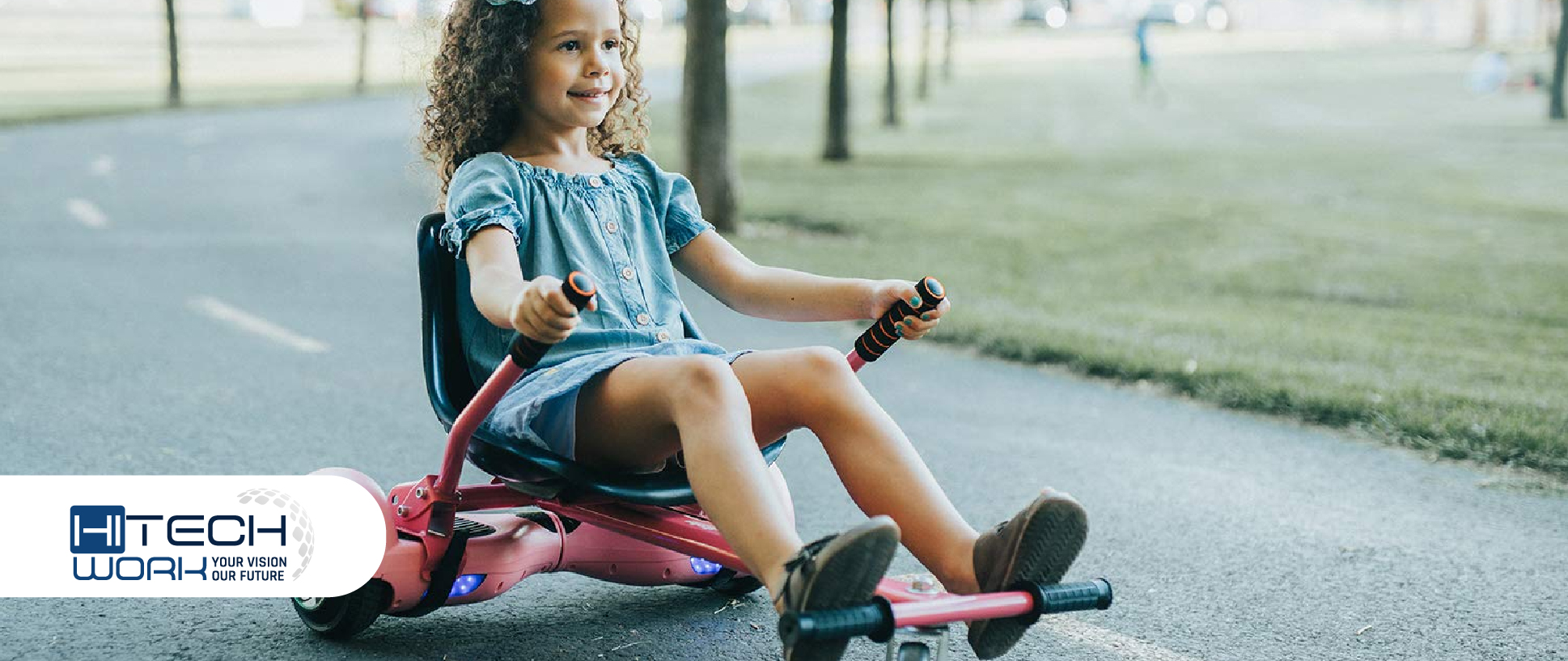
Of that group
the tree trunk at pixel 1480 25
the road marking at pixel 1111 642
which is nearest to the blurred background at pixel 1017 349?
the road marking at pixel 1111 642

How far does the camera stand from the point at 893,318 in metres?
3.12

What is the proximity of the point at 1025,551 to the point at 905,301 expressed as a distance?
629 millimetres

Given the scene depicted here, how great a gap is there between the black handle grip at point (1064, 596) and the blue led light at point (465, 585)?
1122 millimetres

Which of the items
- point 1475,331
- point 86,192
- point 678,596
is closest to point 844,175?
point 86,192

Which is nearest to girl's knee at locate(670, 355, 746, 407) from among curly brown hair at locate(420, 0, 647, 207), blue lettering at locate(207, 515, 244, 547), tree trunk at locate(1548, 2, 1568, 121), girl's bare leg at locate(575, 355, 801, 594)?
girl's bare leg at locate(575, 355, 801, 594)

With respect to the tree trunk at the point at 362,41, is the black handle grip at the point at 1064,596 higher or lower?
lower

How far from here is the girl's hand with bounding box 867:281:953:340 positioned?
309 centimetres

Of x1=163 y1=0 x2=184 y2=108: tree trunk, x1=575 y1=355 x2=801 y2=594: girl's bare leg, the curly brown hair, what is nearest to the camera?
x1=575 y1=355 x2=801 y2=594: girl's bare leg

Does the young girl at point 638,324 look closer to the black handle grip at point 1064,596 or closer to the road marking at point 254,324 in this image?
the black handle grip at point 1064,596

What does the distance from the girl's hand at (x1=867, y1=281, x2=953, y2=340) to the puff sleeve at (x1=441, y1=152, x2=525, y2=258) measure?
2.34ft

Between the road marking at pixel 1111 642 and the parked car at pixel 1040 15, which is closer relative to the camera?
the road marking at pixel 1111 642

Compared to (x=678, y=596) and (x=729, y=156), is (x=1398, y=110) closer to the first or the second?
(x=729, y=156)

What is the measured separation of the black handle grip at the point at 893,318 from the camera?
10.00ft

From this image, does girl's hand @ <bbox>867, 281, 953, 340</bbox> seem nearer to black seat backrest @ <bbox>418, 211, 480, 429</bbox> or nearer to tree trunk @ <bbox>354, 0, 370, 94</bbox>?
black seat backrest @ <bbox>418, 211, 480, 429</bbox>
